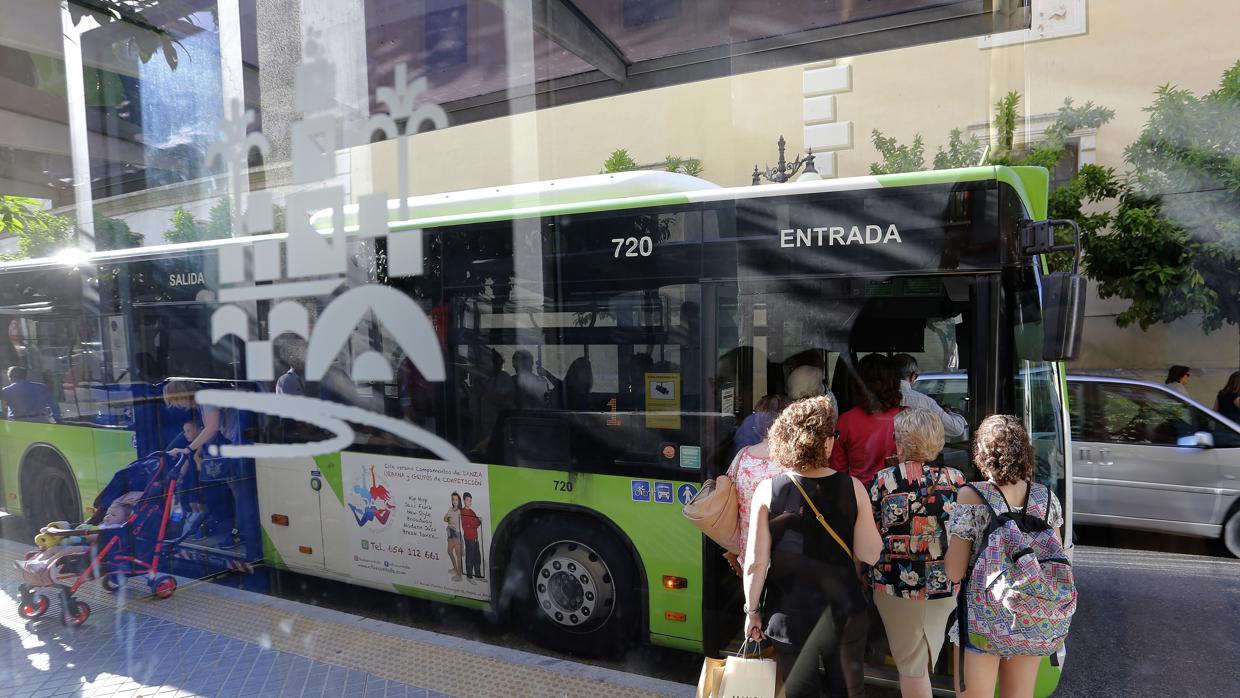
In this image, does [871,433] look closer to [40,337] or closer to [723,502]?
[723,502]

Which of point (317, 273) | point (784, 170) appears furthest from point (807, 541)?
point (317, 273)

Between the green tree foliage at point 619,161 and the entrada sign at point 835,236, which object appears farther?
the green tree foliage at point 619,161

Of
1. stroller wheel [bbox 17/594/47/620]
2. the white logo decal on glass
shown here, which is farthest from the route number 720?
stroller wheel [bbox 17/594/47/620]

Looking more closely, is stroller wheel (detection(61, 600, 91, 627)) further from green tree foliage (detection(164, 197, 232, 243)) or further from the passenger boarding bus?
green tree foliage (detection(164, 197, 232, 243))

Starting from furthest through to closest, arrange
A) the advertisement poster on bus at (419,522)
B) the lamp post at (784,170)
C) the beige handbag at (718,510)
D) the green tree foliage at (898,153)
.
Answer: the green tree foliage at (898,153) → the lamp post at (784,170) → the advertisement poster on bus at (419,522) → the beige handbag at (718,510)

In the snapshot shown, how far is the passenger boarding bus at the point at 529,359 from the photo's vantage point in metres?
3.57

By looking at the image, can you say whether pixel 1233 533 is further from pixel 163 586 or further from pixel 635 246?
pixel 163 586

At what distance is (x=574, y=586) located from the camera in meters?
4.26

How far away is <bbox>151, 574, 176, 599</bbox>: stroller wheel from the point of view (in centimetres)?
485

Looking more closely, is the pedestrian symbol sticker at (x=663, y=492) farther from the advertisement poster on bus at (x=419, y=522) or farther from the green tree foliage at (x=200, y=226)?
the green tree foliage at (x=200, y=226)

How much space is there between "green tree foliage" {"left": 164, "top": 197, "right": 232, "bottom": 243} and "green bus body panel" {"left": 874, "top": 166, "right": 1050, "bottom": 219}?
4.47 metres

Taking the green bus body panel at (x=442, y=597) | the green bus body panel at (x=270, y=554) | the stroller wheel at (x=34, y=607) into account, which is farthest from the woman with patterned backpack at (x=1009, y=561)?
the stroller wheel at (x=34, y=607)

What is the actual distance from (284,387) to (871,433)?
3.95 meters

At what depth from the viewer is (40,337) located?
5121 mm
